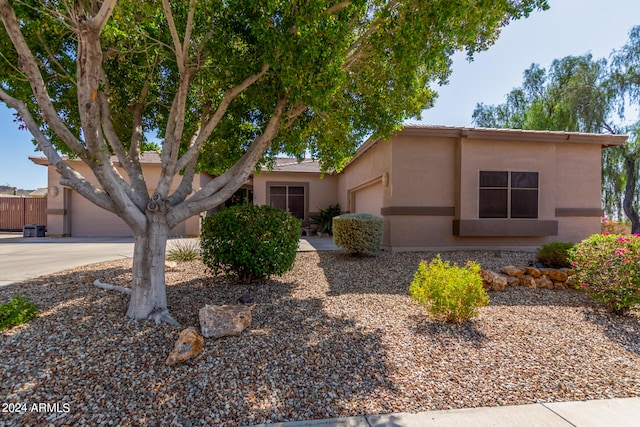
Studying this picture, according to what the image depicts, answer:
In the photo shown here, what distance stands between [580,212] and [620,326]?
7.42 metres

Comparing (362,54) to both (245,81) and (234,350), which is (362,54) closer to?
(245,81)

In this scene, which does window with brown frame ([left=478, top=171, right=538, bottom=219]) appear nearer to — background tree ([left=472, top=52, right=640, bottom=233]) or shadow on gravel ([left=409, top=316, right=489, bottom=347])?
shadow on gravel ([left=409, top=316, right=489, bottom=347])

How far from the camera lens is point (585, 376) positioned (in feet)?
9.40

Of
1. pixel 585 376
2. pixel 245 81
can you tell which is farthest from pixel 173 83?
pixel 585 376

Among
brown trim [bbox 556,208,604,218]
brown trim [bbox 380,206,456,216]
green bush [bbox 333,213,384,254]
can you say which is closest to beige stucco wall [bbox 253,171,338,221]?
brown trim [bbox 380,206,456,216]

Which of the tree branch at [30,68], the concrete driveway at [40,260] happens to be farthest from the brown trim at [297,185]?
the tree branch at [30,68]

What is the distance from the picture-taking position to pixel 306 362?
2973mm

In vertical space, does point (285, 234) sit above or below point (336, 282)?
above

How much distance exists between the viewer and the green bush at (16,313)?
135 inches

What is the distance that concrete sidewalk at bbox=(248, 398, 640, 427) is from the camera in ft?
7.39

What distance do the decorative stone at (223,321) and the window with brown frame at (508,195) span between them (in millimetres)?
7975

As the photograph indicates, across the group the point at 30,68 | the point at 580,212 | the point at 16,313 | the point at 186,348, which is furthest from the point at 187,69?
the point at 580,212

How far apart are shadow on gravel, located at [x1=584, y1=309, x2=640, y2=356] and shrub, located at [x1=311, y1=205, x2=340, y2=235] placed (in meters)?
11.6

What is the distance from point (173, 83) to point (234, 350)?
4.86m
